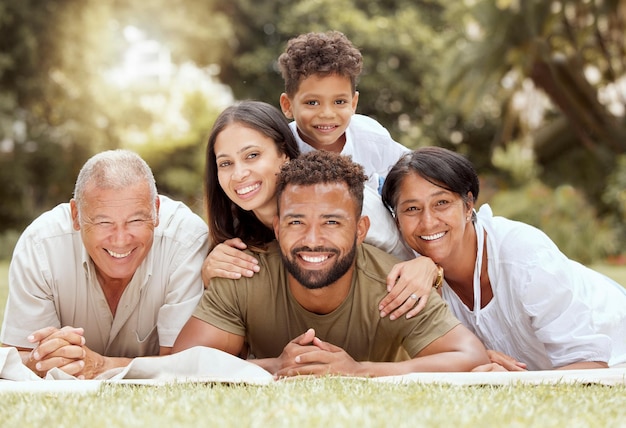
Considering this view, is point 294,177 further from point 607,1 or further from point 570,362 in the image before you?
point 607,1

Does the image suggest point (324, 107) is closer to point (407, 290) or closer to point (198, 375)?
Answer: point (407, 290)

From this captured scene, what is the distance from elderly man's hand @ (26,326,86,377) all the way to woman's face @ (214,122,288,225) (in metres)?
1.19

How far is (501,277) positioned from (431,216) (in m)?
0.56

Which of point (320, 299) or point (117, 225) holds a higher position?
point (117, 225)

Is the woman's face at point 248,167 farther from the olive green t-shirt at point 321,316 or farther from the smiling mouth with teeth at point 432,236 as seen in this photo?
the smiling mouth with teeth at point 432,236

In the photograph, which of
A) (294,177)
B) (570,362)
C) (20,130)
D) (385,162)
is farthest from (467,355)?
(20,130)

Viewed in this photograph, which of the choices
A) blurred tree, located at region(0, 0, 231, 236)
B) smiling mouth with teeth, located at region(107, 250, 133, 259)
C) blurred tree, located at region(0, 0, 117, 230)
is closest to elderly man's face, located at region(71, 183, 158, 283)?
smiling mouth with teeth, located at region(107, 250, 133, 259)

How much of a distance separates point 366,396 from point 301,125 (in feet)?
8.46

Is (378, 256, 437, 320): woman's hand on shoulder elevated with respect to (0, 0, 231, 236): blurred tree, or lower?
lower

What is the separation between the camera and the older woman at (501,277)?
14.9 ft

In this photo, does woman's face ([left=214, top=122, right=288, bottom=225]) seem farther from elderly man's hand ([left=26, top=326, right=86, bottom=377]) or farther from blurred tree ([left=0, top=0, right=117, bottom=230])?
blurred tree ([left=0, top=0, right=117, bottom=230])

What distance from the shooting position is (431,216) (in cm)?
469

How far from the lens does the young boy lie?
208 inches

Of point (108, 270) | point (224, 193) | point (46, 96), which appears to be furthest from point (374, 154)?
point (46, 96)
